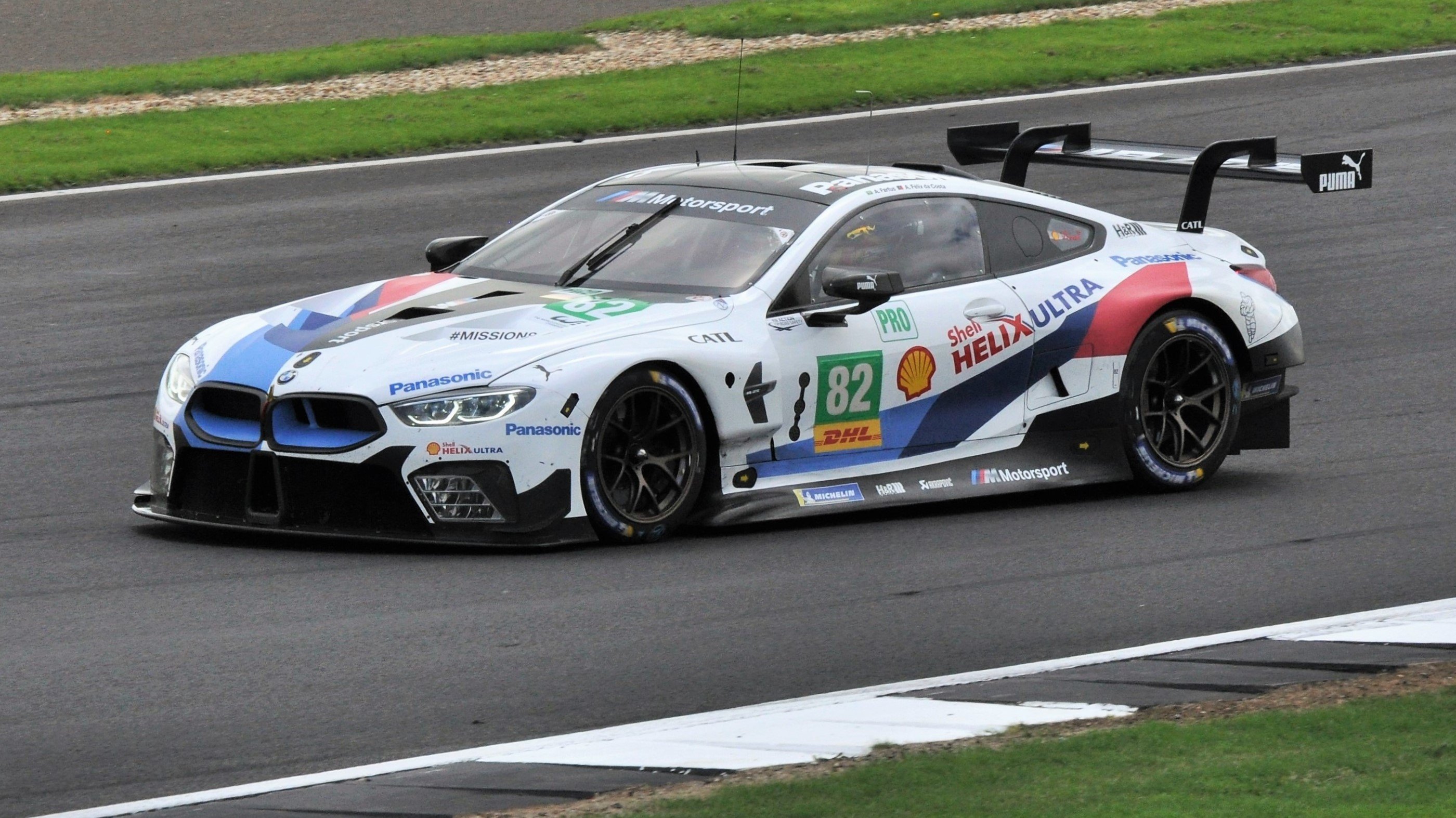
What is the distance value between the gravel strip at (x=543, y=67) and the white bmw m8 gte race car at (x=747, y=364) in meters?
10.4

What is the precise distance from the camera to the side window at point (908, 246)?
8688 millimetres

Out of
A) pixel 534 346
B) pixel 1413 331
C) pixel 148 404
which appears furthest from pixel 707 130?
pixel 534 346

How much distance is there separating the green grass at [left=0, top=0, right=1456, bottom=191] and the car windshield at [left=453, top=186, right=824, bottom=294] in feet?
25.9

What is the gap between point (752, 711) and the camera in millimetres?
6012

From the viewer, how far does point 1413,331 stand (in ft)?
41.7

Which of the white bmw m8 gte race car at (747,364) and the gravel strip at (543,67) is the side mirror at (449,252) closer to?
the white bmw m8 gte race car at (747,364)

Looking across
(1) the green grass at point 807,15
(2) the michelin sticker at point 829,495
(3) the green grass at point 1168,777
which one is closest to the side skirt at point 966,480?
(2) the michelin sticker at point 829,495

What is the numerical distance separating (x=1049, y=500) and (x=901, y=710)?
11.9ft

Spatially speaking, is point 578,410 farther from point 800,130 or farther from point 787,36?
point 787,36

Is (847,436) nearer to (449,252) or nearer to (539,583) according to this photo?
(539,583)

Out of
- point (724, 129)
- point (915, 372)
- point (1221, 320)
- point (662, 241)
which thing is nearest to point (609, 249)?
point (662, 241)

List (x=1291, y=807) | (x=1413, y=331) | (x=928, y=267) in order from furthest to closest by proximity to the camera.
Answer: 1. (x=1413, y=331)
2. (x=928, y=267)
3. (x=1291, y=807)

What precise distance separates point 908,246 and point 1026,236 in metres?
0.66

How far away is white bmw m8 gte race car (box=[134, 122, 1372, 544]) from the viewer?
25.3ft
